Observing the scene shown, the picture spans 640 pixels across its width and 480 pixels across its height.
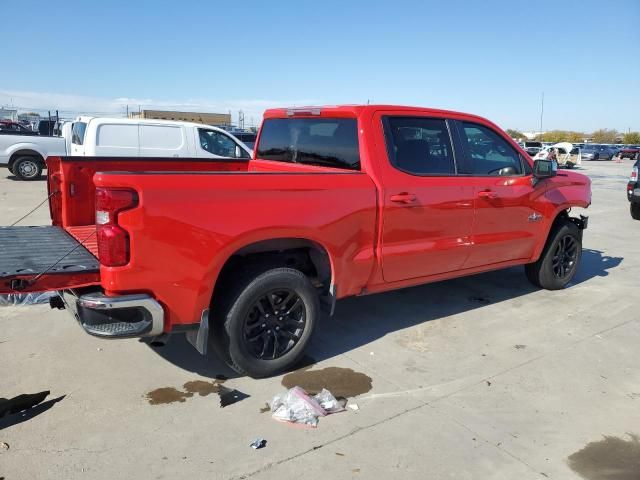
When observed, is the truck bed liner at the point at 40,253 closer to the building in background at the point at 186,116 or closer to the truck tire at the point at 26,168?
the truck tire at the point at 26,168

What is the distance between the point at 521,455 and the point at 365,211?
1.89m

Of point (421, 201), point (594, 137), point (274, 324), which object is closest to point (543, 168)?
point (421, 201)

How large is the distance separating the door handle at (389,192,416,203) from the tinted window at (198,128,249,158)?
27.2 feet

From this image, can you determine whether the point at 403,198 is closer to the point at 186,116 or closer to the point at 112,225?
the point at 112,225

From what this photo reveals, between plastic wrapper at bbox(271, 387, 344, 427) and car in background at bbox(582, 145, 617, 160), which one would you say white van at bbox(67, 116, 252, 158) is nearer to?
plastic wrapper at bbox(271, 387, 344, 427)

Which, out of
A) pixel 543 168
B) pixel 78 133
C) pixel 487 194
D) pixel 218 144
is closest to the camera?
pixel 487 194

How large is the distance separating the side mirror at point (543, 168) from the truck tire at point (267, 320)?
2749 millimetres

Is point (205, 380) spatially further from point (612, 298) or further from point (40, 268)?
point (612, 298)

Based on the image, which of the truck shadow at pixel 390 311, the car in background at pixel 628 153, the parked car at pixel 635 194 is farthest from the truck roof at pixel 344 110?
the car in background at pixel 628 153

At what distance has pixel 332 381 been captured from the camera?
150 inches

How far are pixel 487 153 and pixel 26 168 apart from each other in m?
14.5

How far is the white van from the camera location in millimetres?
11234

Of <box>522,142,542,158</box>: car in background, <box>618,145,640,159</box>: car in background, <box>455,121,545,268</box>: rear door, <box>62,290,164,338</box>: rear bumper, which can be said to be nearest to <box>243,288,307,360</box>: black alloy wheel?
<box>62,290,164,338</box>: rear bumper

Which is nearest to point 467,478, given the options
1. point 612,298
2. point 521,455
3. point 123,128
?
point 521,455
